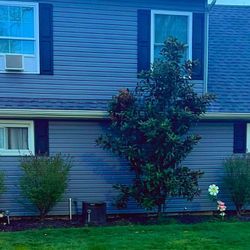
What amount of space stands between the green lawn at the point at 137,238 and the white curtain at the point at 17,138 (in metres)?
2.06

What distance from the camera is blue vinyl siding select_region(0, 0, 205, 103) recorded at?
8.41m

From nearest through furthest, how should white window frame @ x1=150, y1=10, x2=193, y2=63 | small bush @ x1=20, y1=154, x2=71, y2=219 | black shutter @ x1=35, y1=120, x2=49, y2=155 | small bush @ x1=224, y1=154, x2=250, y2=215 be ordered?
small bush @ x1=20, y1=154, x2=71, y2=219 → black shutter @ x1=35, y1=120, x2=49, y2=155 → small bush @ x1=224, y1=154, x2=250, y2=215 → white window frame @ x1=150, y1=10, x2=193, y2=63

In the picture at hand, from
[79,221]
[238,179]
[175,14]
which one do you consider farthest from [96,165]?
[175,14]

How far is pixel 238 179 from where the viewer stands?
343 inches

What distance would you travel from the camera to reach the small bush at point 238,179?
870cm

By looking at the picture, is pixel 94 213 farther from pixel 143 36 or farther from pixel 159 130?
pixel 143 36

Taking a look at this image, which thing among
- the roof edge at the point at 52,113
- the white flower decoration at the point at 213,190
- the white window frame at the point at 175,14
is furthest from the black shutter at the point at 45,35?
the white flower decoration at the point at 213,190

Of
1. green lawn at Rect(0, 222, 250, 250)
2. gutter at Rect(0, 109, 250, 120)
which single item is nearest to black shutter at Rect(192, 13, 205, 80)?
gutter at Rect(0, 109, 250, 120)

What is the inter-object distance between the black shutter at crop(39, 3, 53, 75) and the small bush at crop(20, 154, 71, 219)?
6.48ft

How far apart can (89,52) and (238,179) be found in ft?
14.6

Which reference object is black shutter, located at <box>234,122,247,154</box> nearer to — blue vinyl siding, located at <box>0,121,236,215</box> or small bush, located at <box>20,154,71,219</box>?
blue vinyl siding, located at <box>0,121,236,215</box>

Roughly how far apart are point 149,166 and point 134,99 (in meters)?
1.43

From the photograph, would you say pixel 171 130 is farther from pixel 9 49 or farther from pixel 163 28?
pixel 9 49

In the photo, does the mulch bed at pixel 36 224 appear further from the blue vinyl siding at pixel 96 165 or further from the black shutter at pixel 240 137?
the black shutter at pixel 240 137
